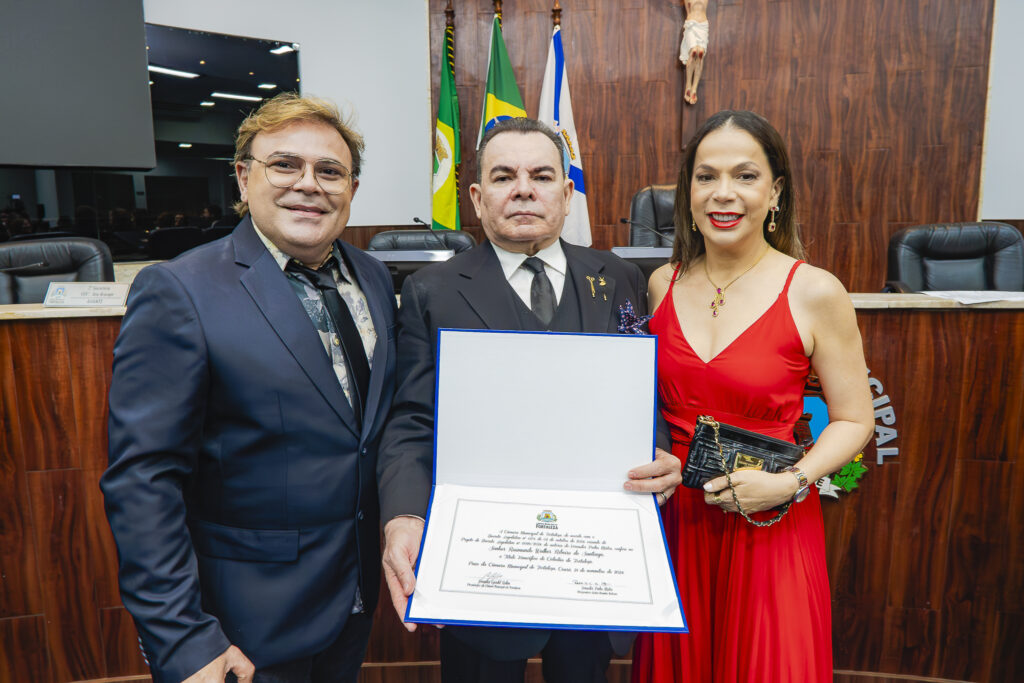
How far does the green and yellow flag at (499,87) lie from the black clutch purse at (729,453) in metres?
3.91

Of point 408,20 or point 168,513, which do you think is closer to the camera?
point 168,513

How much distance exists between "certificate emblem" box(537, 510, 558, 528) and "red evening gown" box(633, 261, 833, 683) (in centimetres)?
39

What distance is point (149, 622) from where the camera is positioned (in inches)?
36.7

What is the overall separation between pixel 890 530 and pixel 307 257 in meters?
1.98

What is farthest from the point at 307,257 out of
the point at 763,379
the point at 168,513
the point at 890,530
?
the point at 890,530

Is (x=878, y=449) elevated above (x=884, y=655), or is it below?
above

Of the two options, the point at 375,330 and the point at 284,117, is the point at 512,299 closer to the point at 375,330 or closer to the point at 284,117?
the point at 375,330

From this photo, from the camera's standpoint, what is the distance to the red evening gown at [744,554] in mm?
1222

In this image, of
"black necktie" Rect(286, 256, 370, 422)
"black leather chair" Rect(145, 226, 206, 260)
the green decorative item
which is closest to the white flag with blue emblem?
"black leather chair" Rect(145, 226, 206, 260)

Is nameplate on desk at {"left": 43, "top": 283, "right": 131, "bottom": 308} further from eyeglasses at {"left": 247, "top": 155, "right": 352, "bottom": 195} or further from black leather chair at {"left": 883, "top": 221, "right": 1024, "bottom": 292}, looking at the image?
black leather chair at {"left": 883, "top": 221, "right": 1024, "bottom": 292}

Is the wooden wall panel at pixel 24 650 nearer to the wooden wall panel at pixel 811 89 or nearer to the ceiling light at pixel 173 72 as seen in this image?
the ceiling light at pixel 173 72

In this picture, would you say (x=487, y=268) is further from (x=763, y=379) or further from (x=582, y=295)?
(x=763, y=379)

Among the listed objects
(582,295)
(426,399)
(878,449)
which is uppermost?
(582,295)

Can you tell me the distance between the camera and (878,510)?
75.1 inches
